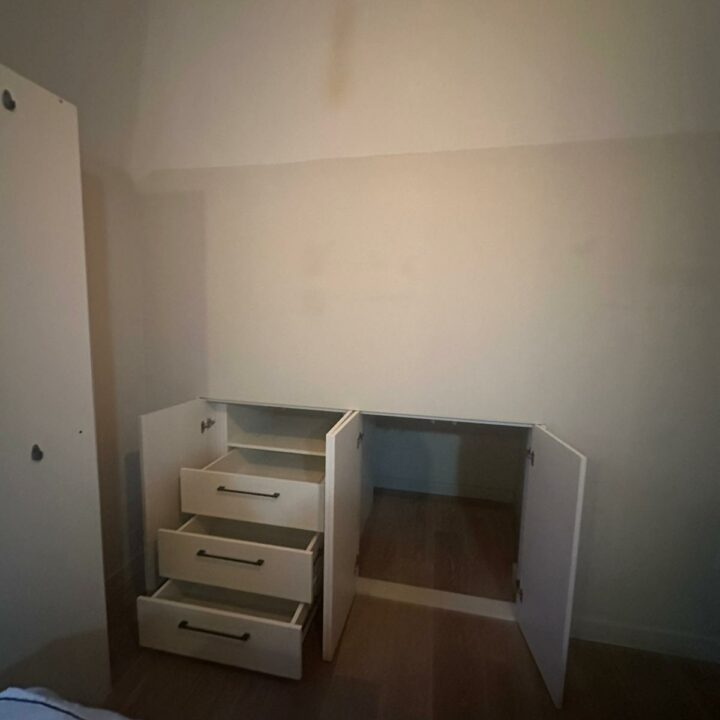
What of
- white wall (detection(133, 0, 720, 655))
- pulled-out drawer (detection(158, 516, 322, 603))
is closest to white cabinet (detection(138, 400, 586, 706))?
pulled-out drawer (detection(158, 516, 322, 603))

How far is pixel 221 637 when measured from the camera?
115cm

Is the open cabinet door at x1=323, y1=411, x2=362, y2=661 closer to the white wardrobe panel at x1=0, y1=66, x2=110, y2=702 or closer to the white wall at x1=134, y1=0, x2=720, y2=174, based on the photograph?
the white wardrobe panel at x1=0, y1=66, x2=110, y2=702

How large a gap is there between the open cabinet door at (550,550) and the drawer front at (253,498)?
33.0 inches

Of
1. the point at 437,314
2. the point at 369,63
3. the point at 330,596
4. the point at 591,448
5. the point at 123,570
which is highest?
the point at 369,63

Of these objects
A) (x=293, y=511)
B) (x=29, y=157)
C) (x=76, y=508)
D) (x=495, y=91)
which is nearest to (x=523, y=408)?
(x=293, y=511)

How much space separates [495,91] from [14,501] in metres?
1.94

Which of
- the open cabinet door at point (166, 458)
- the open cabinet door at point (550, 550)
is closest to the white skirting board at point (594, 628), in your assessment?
the open cabinet door at point (550, 550)

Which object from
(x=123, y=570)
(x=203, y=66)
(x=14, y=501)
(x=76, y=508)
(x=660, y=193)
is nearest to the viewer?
(x=14, y=501)

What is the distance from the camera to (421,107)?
47.4 inches

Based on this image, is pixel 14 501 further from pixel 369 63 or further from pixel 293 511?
pixel 369 63

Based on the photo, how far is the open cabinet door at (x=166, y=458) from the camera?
1280 millimetres

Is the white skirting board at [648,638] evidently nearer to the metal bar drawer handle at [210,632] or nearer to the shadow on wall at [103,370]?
the metal bar drawer handle at [210,632]

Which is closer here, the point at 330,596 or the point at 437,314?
the point at 330,596

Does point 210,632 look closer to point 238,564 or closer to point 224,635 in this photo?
point 224,635
